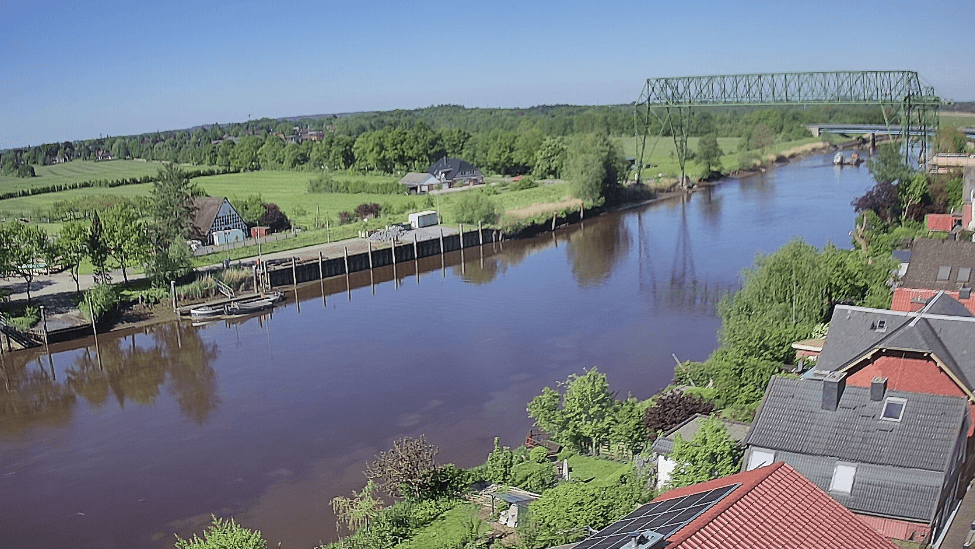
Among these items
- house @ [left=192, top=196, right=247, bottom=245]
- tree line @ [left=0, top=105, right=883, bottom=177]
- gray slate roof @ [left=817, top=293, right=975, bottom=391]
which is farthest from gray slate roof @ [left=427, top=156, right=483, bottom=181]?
gray slate roof @ [left=817, top=293, right=975, bottom=391]

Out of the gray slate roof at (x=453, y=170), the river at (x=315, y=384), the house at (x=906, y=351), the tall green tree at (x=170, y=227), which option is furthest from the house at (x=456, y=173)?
the house at (x=906, y=351)

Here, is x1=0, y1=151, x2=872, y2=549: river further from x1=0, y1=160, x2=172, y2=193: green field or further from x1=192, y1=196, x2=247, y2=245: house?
x1=0, y1=160, x2=172, y2=193: green field

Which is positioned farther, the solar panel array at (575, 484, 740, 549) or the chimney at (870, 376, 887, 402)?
the chimney at (870, 376, 887, 402)

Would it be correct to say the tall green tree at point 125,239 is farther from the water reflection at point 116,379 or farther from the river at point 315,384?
the water reflection at point 116,379

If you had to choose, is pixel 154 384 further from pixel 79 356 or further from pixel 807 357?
pixel 807 357

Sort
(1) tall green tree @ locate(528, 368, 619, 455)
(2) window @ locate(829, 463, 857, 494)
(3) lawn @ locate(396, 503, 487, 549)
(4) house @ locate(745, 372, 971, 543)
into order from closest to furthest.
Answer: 1. (4) house @ locate(745, 372, 971, 543)
2. (2) window @ locate(829, 463, 857, 494)
3. (3) lawn @ locate(396, 503, 487, 549)
4. (1) tall green tree @ locate(528, 368, 619, 455)

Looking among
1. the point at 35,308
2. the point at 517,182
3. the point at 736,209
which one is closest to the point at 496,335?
the point at 35,308
